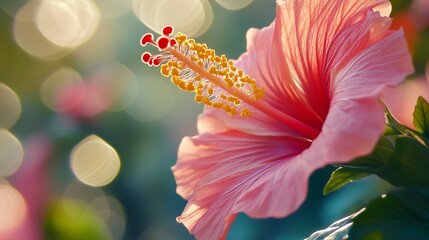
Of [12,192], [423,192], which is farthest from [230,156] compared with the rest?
[12,192]

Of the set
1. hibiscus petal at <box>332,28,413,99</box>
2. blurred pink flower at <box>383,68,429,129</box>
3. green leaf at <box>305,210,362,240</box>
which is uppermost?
hibiscus petal at <box>332,28,413,99</box>

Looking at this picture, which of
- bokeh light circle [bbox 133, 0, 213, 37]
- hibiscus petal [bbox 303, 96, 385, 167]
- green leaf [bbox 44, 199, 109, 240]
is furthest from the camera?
bokeh light circle [bbox 133, 0, 213, 37]

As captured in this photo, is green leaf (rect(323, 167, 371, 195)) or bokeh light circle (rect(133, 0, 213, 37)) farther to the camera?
bokeh light circle (rect(133, 0, 213, 37))

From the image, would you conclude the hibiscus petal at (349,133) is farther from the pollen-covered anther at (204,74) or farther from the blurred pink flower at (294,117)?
the pollen-covered anther at (204,74)

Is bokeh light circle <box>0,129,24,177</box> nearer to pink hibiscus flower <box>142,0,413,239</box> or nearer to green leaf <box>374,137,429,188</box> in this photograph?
pink hibiscus flower <box>142,0,413,239</box>

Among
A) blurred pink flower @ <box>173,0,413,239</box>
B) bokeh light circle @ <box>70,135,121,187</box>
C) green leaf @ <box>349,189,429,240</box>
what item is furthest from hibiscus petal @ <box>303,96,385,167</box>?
bokeh light circle @ <box>70,135,121,187</box>

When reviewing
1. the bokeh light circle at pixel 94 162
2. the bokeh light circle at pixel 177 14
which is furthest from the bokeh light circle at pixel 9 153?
the bokeh light circle at pixel 177 14

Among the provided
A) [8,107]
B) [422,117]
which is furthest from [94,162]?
[422,117]
